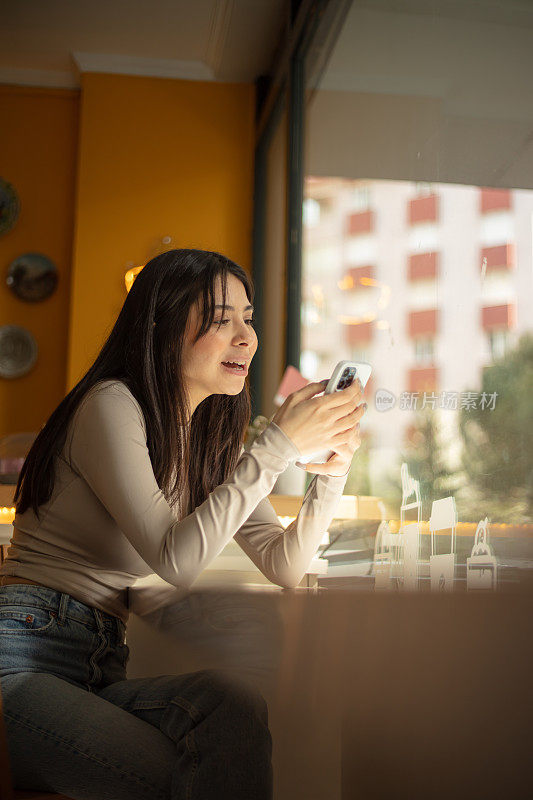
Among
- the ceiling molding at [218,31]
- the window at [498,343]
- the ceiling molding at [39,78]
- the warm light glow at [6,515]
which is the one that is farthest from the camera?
the ceiling molding at [39,78]

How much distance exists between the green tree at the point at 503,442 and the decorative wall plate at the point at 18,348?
335 cm

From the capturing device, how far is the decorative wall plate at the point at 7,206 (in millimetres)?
3926

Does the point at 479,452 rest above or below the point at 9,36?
below

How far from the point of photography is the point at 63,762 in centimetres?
69

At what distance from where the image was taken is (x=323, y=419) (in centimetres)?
81

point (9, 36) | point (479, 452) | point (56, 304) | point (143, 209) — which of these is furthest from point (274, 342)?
point (479, 452)

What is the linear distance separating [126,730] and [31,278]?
11.6 feet

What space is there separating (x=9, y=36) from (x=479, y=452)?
362 centimetres

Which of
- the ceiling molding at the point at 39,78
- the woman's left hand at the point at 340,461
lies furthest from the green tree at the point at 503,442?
the ceiling molding at the point at 39,78

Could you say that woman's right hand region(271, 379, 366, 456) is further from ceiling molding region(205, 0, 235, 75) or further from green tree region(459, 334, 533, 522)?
ceiling molding region(205, 0, 235, 75)

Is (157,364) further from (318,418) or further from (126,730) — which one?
(126,730)

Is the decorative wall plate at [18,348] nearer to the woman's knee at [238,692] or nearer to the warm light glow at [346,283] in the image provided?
the warm light glow at [346,283]

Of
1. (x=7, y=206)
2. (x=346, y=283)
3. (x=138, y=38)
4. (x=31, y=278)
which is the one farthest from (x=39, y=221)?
(x=346, y=283)

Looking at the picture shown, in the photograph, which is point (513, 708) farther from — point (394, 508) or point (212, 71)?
point (212, 71)
